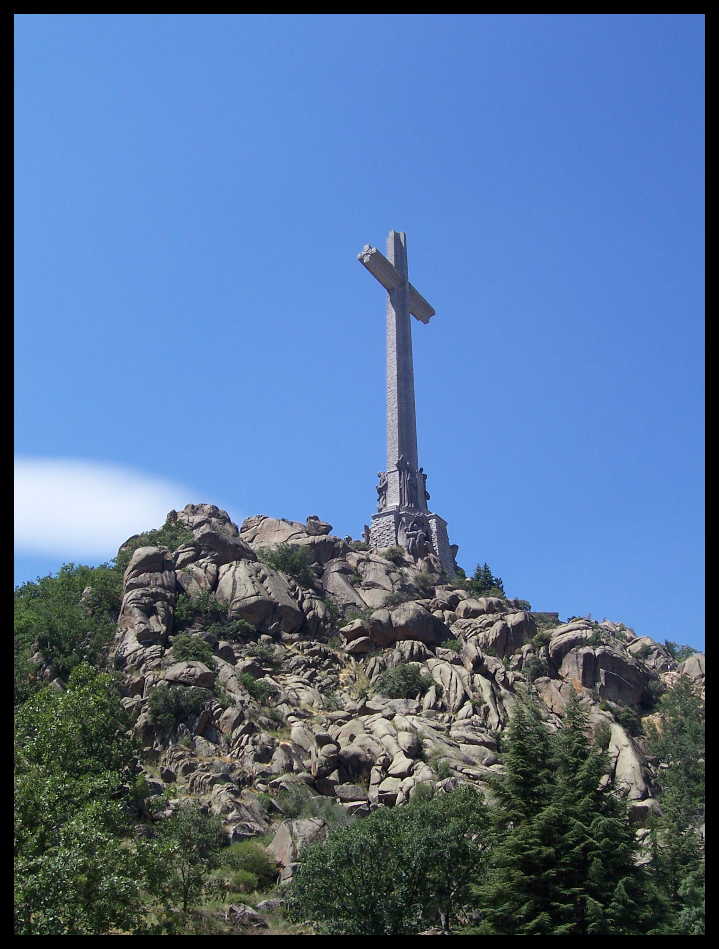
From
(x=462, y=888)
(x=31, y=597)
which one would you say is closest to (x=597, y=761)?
(x=462, y=888)

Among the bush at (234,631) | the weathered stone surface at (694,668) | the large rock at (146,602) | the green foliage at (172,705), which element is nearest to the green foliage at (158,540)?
the large rock at (146,602)

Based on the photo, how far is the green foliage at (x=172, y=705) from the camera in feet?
96.8

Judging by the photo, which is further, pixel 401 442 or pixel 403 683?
pixel 401 442

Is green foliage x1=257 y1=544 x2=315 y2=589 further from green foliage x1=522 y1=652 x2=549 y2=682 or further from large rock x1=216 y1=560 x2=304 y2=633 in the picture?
green foliage x1=522 y1=652 x2=549 y2=682

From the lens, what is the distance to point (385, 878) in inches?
788

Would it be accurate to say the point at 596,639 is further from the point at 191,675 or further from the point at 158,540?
the point at 158,540

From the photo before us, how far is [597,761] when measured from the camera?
70.2ft

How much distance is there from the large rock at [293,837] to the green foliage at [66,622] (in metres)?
10.9

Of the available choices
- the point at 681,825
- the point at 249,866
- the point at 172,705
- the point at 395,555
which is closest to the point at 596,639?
the point at 395,555

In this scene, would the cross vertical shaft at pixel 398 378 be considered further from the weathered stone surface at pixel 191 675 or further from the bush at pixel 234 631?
the weathered stone surface at pixel 191 675

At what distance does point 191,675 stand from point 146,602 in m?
5.75
